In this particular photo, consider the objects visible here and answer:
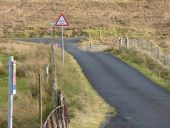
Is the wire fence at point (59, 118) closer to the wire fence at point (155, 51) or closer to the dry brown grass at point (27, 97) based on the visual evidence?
the dry brown grass at point (27, 97)

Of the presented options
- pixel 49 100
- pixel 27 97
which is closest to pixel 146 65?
pixel 49 100

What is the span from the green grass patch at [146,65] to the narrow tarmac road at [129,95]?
1.46ft

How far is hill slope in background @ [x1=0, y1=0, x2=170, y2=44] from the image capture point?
244ft

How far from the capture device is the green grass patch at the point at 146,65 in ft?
78.0

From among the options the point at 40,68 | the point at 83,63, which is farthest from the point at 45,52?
the point at 40,68

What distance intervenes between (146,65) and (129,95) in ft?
31.7

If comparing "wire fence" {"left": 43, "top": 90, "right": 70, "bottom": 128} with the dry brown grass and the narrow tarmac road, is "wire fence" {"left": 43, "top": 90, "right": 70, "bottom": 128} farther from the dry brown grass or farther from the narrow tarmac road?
the narrow tarmac road

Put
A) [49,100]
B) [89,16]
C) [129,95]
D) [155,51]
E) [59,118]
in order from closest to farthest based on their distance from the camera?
[59,118], [49,100], [129,95], [155,51], [89,16]

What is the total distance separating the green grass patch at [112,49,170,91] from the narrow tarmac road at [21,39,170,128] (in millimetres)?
444

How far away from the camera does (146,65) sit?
2894 cm

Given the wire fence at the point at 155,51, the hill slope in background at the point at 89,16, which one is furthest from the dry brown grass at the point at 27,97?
the hill slope in background at the point at 89,16

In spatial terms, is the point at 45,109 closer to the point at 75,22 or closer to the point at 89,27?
the point at 89,27

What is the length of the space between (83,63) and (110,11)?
6243cm

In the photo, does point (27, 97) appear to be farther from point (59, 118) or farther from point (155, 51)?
point (155, 51)
